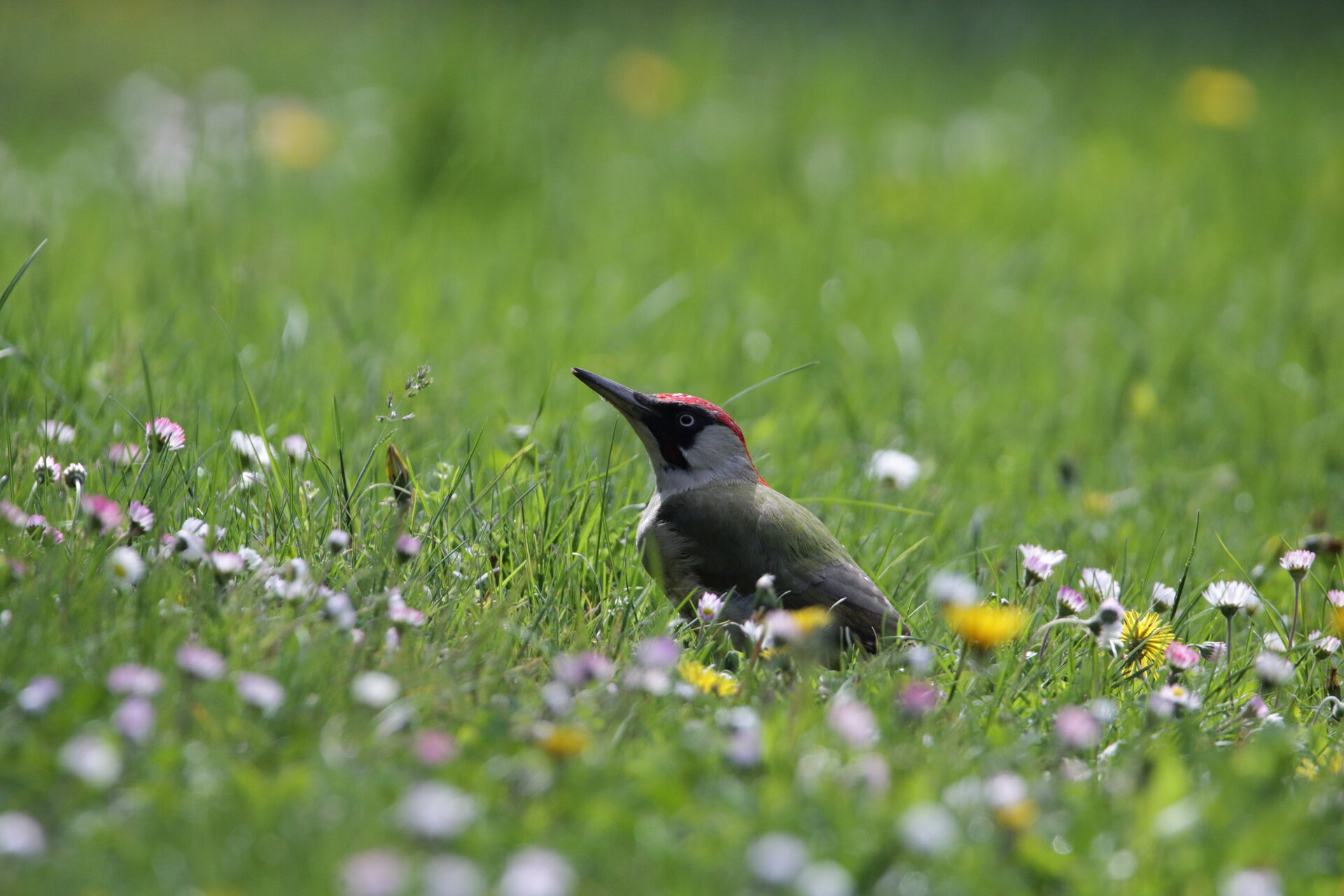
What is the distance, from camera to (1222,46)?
9883 millimetres

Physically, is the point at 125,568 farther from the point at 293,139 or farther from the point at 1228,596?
the point at 293,139

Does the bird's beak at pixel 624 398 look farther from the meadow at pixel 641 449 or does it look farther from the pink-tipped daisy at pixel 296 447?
the pink-tipped daisy at pixel 296 447

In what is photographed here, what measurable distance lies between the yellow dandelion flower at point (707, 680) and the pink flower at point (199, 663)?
827mm

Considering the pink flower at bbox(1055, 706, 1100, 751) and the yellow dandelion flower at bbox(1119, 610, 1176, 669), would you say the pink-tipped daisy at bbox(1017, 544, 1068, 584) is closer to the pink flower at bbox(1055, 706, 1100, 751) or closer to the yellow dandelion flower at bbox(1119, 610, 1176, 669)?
the yellow dandelion flower at bbox(1119, 610, 1176, 669)

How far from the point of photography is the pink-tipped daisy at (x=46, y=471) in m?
2.70

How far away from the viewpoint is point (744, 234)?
6320mm

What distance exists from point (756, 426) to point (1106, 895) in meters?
2.59

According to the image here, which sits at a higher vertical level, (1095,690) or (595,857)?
(595,857)

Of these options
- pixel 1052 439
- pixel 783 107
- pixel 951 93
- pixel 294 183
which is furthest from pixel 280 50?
pixel 1052 439

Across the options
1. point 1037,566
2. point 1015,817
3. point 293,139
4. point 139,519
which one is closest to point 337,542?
point 139,519

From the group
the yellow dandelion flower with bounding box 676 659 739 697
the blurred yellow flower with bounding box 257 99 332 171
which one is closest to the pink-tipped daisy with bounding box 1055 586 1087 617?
the yellow dandelion flower with bounding box 676 659 739 697

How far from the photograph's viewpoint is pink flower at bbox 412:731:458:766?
1.87 meters

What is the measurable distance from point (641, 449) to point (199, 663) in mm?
2160

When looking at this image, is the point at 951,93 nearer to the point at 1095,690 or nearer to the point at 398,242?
the point at 398,242
